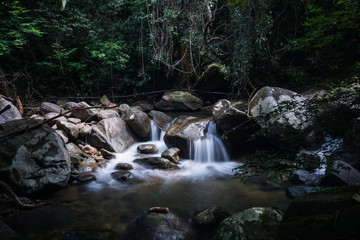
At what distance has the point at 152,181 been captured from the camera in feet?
16.5

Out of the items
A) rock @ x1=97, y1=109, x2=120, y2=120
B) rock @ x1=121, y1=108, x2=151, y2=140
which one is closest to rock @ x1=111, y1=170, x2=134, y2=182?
rock @ x1=121, y1=108, x2=151, y2=140

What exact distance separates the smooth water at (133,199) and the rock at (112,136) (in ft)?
2.51

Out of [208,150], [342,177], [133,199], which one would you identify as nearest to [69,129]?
[133,199]

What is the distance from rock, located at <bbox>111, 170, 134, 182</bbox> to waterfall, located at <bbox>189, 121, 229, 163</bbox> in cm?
207

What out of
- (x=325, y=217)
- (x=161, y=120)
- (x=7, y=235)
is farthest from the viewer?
(x=161, y=120)

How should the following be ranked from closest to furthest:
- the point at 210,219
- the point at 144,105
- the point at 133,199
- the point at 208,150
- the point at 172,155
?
the point at 210,219
the point at 133,199
the point at 172,155
the point at 208,150
the point at 144,105

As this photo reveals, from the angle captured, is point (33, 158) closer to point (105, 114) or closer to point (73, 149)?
point (73, 149)

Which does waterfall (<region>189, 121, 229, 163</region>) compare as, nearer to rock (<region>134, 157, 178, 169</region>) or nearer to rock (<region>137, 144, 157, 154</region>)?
rock (<region>134, 157, 178, 169</region>)

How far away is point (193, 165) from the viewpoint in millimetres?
6113

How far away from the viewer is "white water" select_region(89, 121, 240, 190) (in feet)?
17.1

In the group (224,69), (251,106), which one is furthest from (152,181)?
(224,69)

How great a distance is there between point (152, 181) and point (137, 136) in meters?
2.94

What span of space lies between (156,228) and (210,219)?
0.85m

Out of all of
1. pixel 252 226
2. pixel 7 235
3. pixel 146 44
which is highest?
pixel 146 44
